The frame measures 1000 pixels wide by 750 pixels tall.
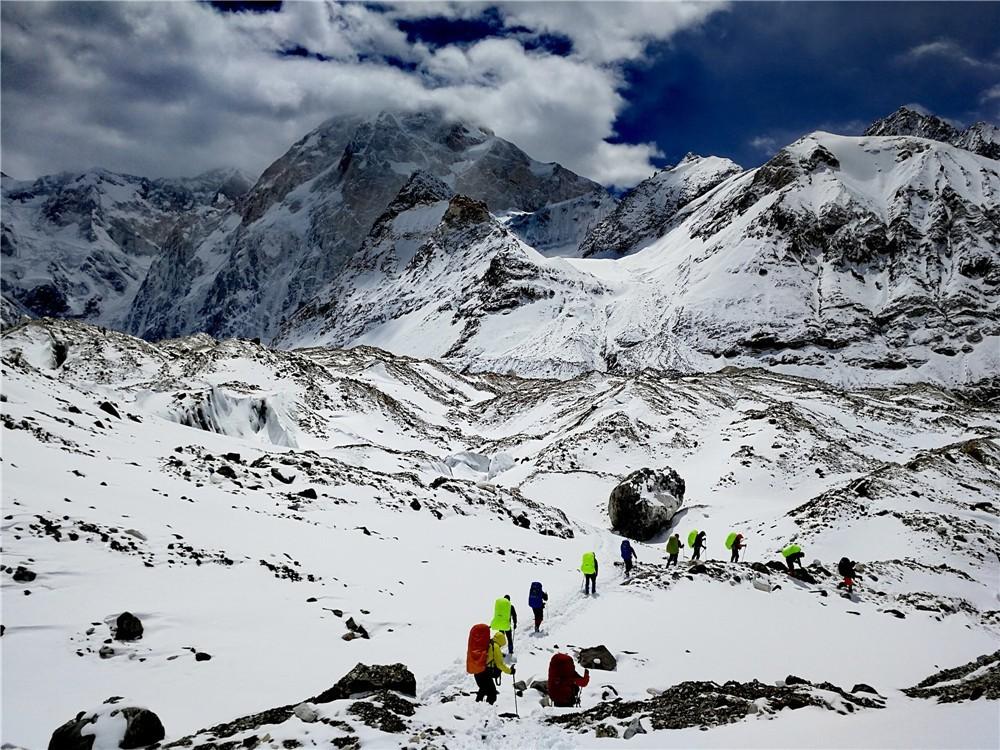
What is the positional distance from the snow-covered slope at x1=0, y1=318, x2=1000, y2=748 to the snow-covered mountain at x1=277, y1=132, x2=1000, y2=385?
9250cm

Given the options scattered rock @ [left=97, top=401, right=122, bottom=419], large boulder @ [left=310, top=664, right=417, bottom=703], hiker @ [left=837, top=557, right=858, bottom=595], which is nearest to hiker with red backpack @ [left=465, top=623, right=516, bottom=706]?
large boulder @ [left=310, top=664, right=417, bottom=703]

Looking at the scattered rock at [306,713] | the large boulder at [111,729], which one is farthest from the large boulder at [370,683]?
the large boulder at [111,729]

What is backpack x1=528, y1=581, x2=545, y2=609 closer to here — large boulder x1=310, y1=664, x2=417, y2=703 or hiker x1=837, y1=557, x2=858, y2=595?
large boulder x1=310, y1=664, x2=417, y2=703

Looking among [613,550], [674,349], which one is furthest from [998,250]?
[613,550]

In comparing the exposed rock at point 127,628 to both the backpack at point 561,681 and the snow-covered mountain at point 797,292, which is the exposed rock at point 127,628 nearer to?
the backpack at point 561,681

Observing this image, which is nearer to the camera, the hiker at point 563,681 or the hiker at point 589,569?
the hiker at point 563,681

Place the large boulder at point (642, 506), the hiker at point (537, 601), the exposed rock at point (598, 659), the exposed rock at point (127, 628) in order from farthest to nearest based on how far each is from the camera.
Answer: the large boulder at point (642, 506), the hiker at point (537, 601), the exposed rock at point (598, 659), the exposed rock at point (127, 628)

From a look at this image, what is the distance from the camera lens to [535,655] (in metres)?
13.7

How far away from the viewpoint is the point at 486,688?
1042cm

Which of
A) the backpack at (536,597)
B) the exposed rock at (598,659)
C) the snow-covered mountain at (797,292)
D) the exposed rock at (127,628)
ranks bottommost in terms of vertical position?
the exposed rock at (598,659)

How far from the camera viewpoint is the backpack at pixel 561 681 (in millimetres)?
10547

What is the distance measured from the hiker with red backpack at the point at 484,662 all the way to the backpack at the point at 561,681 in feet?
2.68

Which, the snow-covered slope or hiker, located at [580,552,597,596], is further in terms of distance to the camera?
hiker, located at [580,552,597,596]

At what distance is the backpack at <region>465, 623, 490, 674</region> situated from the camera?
34.4 ft
